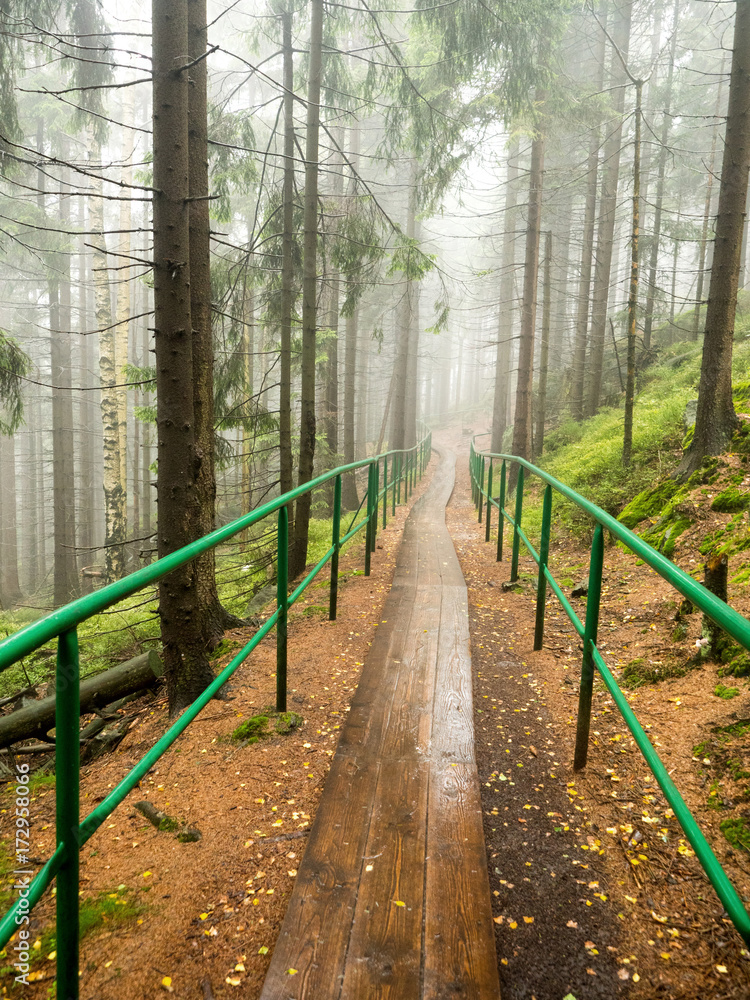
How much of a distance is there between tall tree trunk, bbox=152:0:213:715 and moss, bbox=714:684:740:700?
301 centimetres

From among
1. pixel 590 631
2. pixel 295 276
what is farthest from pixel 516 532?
pixel 295 276

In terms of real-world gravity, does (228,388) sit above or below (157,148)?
below

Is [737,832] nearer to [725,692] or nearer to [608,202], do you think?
[725,692]

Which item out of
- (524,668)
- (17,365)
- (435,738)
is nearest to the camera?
(435,738)

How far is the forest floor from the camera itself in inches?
70.1

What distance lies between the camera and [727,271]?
21.8 ft

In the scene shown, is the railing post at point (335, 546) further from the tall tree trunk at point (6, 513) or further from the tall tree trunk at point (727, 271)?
the tall tree trunk at point (6, 513)

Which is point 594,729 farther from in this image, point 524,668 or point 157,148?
Result: point 157,148

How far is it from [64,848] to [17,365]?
681 centimetres

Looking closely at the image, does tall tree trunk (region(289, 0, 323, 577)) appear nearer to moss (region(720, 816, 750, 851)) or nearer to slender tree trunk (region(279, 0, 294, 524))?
slender tree trunk (region(279, 0, 294, 524))

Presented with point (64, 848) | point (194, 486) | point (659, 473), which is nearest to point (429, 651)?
point (194, 486)

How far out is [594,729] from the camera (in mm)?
3232

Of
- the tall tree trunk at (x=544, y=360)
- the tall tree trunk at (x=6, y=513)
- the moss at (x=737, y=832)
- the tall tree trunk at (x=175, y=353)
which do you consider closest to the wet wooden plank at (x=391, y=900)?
the moss at (x=737, y=832)

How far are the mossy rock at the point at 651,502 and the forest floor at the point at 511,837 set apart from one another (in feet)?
8.84
